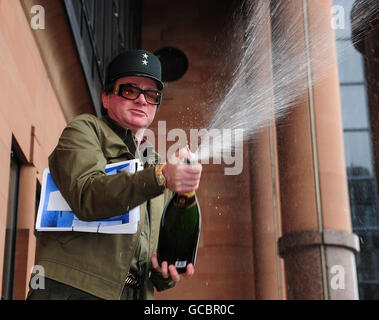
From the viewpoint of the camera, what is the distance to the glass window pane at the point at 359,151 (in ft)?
35.9

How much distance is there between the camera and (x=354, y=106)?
11664 mm

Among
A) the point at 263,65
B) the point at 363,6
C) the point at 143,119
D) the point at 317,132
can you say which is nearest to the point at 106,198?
the point at 143,119

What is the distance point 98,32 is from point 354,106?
469 centimetres

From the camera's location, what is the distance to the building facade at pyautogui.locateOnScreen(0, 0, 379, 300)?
19.5 ft

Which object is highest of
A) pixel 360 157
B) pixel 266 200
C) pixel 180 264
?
pixel 360 157

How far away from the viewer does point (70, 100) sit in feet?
25.4

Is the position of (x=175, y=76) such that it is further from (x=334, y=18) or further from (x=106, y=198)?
(x=106, y=198)

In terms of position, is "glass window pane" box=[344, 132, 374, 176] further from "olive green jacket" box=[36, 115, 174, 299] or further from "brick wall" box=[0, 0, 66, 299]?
"olive green jacket" box=[36, 115, 174, 299]

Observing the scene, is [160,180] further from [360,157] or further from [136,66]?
[360,157]

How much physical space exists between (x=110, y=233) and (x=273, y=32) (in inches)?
317

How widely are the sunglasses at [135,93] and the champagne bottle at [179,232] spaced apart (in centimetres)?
53

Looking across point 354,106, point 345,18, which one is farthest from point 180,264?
point 354,106

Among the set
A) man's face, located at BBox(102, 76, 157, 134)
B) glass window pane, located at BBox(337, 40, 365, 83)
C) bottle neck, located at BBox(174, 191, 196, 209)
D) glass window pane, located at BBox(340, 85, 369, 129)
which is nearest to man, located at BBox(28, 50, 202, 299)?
man's face, located at BBox(102, 76, 157, 134)

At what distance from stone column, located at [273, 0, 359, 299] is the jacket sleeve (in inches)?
235
